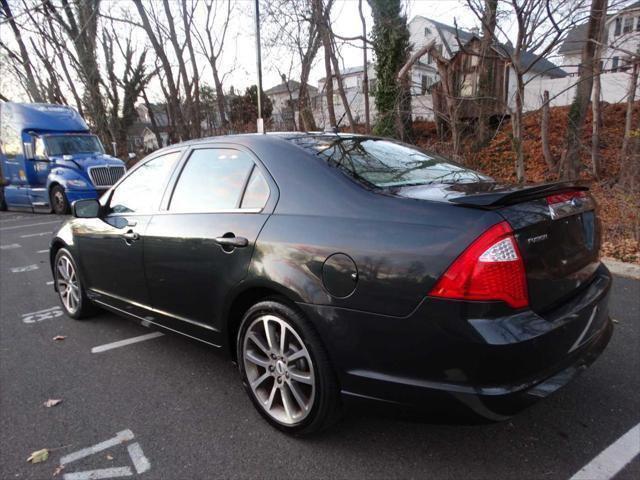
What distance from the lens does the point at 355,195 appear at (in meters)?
2.18

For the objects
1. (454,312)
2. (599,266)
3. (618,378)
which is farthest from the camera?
(618,378)

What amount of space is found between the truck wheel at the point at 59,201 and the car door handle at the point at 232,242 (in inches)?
494

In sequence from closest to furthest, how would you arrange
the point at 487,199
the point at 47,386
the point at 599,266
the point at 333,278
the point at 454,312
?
the point at 454,312, the point at 487,199, the point at 333,278, the point at 599,266, the point at 47,386

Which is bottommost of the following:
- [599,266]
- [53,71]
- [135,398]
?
[135,398]

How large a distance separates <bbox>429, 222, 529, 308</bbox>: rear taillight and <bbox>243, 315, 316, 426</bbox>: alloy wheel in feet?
2.78

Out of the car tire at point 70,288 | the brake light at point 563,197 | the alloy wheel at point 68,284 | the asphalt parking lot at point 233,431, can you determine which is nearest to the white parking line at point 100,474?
the asphalt parking lot at point 233,431

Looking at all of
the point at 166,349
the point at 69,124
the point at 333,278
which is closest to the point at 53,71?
the point at 69,124

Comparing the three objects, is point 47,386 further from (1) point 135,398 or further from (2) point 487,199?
(2) point 487,199

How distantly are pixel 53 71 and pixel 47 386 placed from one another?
99.3 feet

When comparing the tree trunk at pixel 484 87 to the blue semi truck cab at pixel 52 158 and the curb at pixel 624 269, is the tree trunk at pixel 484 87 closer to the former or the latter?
the curb at pixel 624 269

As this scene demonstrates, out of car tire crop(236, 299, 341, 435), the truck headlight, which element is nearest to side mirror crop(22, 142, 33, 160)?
the truck headlight

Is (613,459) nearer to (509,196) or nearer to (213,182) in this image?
(509,196)

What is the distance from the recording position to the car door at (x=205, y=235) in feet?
8.40

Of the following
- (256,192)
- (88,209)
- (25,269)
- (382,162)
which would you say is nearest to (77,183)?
(25,269)
